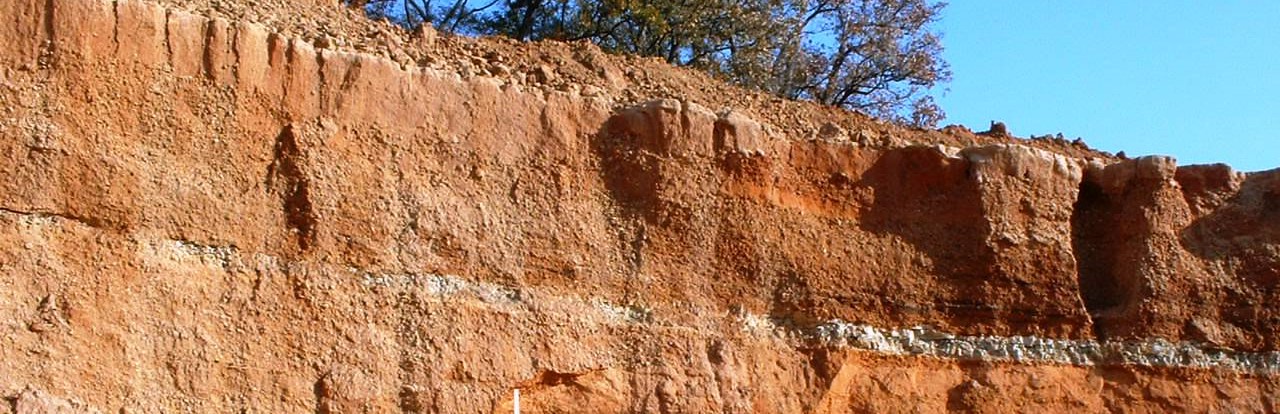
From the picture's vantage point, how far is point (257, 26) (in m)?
10.3

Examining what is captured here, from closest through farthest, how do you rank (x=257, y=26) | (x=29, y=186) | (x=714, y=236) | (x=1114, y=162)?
(x=29, y=186), (x=257, y=26), (x=714, y=236), (x=1114, y=162)

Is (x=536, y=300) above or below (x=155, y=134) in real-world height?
below

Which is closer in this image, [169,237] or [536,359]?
[169,237]

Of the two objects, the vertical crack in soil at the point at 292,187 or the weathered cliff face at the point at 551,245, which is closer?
the weathered cliff face at the point at 551,245

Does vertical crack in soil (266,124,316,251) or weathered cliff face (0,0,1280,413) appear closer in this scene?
weathered cliff face (0,0,1280,413)

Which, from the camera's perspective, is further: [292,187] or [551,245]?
[551,245]

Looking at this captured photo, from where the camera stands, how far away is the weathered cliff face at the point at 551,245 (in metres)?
9.46

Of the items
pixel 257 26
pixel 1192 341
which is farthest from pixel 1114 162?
pixel 257 26

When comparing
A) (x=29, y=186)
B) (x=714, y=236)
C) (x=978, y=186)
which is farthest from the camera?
(x=978, y=186)

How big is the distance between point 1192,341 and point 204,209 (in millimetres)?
7223

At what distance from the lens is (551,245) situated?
36.5 ft

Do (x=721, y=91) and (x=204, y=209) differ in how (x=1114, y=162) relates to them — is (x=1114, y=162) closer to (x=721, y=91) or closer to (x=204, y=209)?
(x=721, y=91)

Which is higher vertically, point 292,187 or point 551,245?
point 292,187

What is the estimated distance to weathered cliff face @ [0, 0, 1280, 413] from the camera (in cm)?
946
